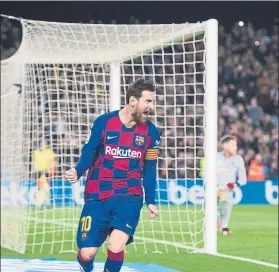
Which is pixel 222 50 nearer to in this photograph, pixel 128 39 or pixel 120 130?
pixel 128 39

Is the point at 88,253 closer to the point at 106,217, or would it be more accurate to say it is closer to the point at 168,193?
the point at 106,217

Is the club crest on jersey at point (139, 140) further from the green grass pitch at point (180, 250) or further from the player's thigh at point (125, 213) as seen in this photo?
the green grass pitch at point (180, 250)

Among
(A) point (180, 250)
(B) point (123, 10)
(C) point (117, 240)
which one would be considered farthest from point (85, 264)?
(B) point (123, 10)

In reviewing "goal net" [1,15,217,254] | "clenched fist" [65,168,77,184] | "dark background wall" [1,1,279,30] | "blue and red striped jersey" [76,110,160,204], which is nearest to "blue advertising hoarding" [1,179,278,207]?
"goal net" [1,15,217,254]

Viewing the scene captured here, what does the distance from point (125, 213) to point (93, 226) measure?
295mm

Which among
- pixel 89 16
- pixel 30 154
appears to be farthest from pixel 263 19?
pixel 30 154

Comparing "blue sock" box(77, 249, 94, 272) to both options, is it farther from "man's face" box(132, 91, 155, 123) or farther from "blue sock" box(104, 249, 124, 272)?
"man's face" box(132, 91, 155, 123)

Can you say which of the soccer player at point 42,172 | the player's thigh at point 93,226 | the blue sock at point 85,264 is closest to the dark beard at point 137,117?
the player's thigh at point 93,226

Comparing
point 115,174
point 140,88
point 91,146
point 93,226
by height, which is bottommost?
Answer: point 93,226

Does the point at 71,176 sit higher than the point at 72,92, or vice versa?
the point at 72,92

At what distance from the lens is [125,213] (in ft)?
23.2

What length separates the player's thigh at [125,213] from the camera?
7070 millimetres

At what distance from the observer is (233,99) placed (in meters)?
27.7

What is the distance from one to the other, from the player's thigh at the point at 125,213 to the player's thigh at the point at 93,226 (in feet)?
0.28
